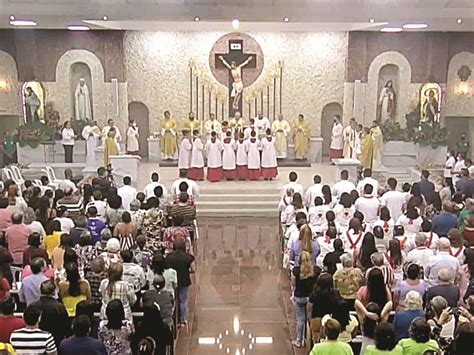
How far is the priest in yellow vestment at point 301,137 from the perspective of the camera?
63.0ft

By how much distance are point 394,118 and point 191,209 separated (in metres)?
11.6

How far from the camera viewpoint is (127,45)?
2009 centimetres

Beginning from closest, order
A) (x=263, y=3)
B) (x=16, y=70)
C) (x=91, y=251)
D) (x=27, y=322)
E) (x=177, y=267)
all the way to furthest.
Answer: (x=27, y=322)
(x=91, y=251)
(x=177, y=267)
(x=263, y=3)
(x=16, y=70)

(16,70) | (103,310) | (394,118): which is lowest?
(103,310)

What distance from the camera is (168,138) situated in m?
18.9

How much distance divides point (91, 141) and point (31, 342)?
13.0m

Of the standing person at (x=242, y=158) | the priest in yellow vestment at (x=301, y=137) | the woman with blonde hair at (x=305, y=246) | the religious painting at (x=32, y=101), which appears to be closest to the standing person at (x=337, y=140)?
the priest in yellow vestment at (x=301, y=137)

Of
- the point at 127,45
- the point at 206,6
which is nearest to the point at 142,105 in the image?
the point at 127,45

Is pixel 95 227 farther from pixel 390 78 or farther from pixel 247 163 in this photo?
pixel 390 78

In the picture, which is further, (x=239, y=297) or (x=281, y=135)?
(x=281, y=135)

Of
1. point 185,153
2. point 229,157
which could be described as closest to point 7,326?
point 229,157

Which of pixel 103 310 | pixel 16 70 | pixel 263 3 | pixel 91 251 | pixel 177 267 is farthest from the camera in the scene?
pixel 16 70

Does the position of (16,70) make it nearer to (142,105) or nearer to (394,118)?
(142,105)

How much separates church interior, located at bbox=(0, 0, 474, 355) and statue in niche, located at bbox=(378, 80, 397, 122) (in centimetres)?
5
